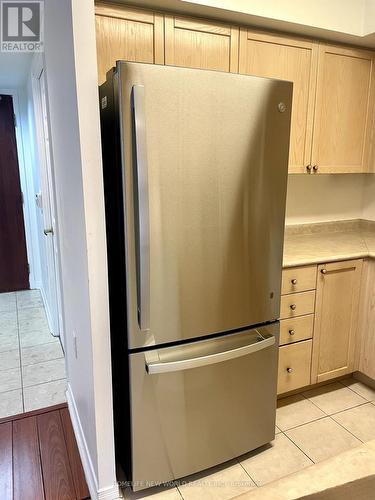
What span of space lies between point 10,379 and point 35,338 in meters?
0.63

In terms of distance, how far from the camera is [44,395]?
245cm

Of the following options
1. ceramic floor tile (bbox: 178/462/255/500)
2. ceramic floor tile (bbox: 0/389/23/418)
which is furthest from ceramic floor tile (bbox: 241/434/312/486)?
ceramic floor tile (bbox: 0/389/23/418)

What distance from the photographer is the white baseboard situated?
64.0 inches

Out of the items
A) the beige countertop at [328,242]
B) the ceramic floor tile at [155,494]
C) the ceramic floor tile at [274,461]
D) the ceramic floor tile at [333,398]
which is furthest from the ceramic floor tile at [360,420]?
the ceramic floor tile at [155,494]

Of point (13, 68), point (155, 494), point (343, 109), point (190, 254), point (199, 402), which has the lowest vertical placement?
point (155, 494)

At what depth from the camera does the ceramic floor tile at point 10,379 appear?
254cm

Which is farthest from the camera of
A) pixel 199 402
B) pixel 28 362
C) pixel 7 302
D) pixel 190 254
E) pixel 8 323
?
pixel 7 302

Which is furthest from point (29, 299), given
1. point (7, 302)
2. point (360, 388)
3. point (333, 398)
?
point (360, 388)

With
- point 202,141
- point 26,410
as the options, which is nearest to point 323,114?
point 202,141

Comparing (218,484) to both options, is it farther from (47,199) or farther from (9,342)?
(47,199)

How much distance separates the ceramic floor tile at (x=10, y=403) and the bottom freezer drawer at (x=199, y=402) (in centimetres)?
104

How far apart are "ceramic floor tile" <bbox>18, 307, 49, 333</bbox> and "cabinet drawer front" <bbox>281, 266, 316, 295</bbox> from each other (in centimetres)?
224

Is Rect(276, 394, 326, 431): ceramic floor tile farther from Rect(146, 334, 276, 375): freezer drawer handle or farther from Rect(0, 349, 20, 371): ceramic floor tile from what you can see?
Rect(0, 349, 20, 371): ceramic floor tile

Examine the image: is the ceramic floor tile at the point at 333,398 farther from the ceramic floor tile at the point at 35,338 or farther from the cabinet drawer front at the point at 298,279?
the ceramic floor tile at the point at 35,338
